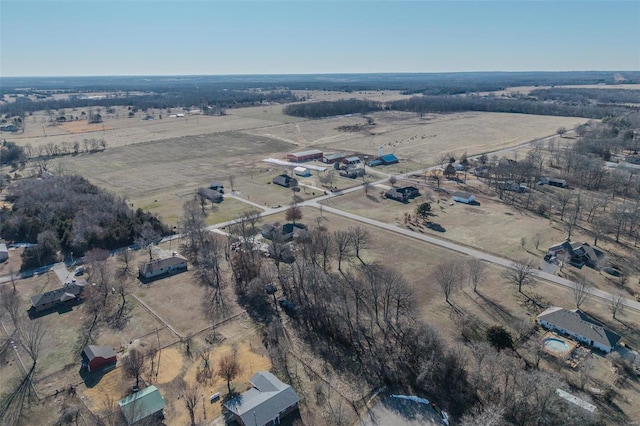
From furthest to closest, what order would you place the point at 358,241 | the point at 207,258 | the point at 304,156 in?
the point at 304,156 < the point at 358,241 < the point at 207,258

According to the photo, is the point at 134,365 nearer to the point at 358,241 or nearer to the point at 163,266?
the point at 163,266

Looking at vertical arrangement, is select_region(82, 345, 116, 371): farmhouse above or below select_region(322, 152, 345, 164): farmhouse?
below

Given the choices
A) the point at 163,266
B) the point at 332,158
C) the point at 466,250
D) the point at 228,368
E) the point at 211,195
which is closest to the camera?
the point at 228,368

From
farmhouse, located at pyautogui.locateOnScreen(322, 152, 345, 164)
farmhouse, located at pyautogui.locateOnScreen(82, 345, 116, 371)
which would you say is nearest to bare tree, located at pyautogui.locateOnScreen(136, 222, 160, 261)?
farmhouse, located at pyautogui.locateOnScreen(82, 345, 116, 371)

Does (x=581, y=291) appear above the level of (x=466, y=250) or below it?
above

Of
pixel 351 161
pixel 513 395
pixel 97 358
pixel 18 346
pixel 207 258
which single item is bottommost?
pixel 18 346

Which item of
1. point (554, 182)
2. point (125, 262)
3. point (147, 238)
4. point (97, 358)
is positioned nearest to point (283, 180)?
point (147, 238)

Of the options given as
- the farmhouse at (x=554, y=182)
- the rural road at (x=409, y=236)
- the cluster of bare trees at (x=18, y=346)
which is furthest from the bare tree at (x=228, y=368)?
the farmhouse at (x=554, y=182)

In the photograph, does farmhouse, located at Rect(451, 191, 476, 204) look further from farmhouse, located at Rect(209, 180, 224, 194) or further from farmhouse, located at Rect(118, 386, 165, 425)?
farmhouse, located at Rect(118, 386, 165, 425)
